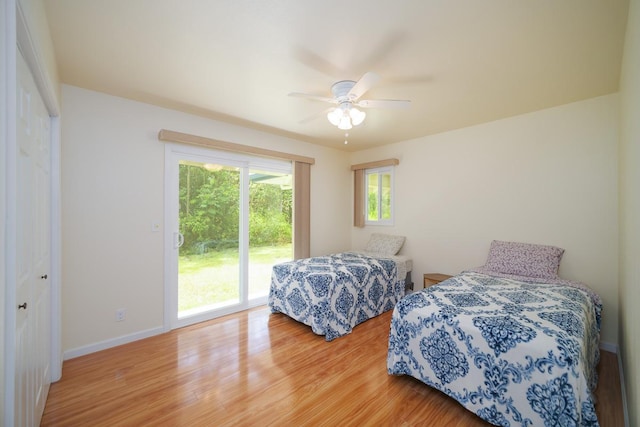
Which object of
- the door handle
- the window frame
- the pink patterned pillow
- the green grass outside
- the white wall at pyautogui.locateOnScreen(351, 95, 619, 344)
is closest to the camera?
the white wall at pyautogui.locateOnScreen(351, 95, 619, 344)

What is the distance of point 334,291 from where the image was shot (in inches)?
113

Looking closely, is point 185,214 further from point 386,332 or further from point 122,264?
point 386,332

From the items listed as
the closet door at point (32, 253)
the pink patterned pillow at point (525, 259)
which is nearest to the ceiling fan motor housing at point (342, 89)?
the closet door at point (32, 253)

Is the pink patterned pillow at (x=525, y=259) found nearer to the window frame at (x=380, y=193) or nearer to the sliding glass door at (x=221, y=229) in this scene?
the window frame at (x=380, y=193)

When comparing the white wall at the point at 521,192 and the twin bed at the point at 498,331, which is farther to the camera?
the white wall at the point at 521,192

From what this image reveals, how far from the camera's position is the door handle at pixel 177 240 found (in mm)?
3068

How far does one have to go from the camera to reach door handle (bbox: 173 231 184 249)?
10.1 ft

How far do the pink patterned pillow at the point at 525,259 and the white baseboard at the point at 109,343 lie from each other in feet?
12.4

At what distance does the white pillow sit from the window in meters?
0.26

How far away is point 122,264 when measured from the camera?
107 inches

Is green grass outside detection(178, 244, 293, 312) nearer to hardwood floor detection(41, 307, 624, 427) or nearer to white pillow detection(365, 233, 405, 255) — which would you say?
hardwood floor detection(41, 307, 624, 427)

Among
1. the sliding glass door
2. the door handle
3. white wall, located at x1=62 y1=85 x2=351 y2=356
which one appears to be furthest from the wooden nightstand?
white wall, located at x1=62 y1=85 x2=351 y2=356

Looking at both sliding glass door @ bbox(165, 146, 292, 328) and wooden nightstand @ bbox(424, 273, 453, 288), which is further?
wooden nightstand @ bbox(424, 273, 453, 288)

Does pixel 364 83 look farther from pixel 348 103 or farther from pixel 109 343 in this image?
pixel 109 343
